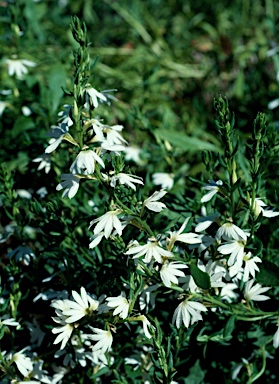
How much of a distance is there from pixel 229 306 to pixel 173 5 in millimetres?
2190

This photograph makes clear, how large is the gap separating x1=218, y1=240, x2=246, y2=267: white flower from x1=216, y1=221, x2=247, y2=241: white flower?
0.01 m

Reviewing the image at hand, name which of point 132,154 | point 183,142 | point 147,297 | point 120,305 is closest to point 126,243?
point 147,297

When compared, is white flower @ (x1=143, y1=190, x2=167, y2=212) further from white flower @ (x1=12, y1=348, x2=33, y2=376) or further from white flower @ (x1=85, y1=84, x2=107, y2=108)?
white flower @ (x1=12, y1=348, x2=33, y2=376)

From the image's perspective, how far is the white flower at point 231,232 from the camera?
1054mm

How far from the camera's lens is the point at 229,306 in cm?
117

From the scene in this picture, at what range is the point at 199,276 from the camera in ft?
3.49

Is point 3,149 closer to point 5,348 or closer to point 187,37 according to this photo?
point 5,348

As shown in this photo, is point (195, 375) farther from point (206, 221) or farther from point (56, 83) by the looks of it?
point (56, 83)

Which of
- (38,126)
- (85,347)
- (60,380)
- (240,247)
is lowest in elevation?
(60,380)

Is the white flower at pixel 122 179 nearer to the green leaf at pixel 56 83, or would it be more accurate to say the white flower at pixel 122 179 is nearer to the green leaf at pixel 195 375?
the green leaf at pixel 195 375

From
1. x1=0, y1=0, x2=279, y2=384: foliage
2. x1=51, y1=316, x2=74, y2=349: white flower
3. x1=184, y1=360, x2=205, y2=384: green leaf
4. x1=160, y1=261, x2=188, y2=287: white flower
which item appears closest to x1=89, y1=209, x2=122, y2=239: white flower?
x1=0, y1=0, x2=279, y2=384: foliage

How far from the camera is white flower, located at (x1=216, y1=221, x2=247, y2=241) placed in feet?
3.46

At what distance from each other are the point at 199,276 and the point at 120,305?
0.49 feet

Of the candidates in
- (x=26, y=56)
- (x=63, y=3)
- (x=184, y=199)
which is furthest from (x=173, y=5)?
(x=184, y=199)
